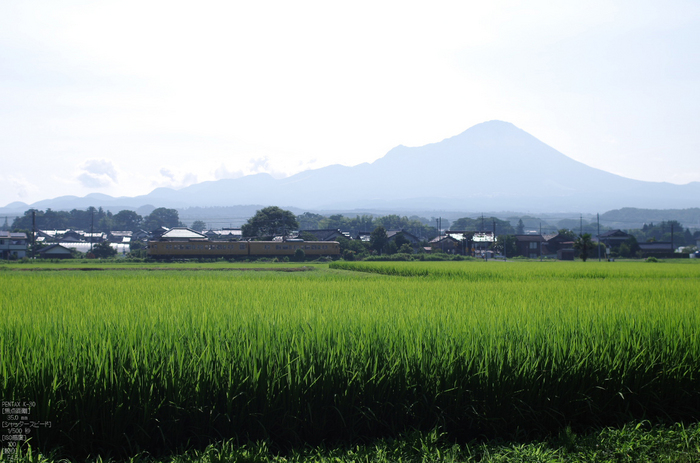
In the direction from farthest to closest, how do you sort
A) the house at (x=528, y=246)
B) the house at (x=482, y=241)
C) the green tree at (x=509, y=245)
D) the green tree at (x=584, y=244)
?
the house at (x=482, y=241), the house at (x=528, y=246), the green tree at (x=509, y=245), the green tree at (x=584, y=244)

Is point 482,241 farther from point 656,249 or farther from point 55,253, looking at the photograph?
point 55,253

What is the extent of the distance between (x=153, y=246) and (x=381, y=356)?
3834 cm

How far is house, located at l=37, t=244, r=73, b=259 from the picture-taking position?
47062mm

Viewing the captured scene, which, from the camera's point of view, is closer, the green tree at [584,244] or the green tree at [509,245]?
the green tree at [584,244]

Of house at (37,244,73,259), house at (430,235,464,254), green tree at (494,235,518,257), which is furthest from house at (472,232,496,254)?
house at (37,244,73,259)

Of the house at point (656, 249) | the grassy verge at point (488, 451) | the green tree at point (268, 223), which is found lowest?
the house at point (656, 249)

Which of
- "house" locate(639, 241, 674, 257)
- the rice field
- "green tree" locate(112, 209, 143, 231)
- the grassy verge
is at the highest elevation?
"green tree" locate(112, 209, 143, 231)

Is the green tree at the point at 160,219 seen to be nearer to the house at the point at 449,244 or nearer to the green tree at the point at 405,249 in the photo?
the house at the point at 449,244

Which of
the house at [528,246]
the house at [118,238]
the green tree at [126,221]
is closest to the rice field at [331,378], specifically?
the house at [528,246]

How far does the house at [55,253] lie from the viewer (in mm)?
47062

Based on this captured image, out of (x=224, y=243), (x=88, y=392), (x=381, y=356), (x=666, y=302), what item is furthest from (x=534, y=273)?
(x=224, y=243)

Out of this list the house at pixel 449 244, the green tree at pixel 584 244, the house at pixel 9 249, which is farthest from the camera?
the house at pixel 449 244

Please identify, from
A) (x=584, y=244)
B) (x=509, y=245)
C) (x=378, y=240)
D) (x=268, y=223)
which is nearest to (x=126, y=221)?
(x=268, y=223)

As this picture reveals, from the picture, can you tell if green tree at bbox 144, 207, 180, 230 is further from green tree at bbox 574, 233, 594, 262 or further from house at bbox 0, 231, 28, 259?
green tree at bbox 574, 233, 594, 262
